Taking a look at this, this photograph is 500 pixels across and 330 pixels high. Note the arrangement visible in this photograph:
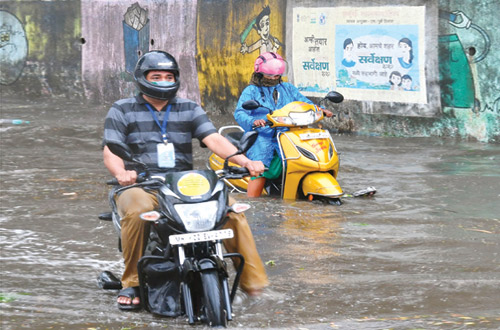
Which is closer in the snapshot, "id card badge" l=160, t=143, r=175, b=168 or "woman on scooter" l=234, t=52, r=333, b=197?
"id card badge" l=160, t=143, r=175, b=168

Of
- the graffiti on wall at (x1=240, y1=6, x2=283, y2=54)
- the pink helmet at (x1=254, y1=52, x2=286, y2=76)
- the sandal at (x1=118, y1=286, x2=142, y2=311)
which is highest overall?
the graffiti on wall at (x1=240, y1=6, x2=283, y2=54)

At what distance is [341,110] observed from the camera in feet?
→ 51.2

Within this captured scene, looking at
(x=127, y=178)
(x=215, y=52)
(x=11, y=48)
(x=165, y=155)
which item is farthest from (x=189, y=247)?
(x=11, y=48)

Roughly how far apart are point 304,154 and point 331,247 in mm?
2353

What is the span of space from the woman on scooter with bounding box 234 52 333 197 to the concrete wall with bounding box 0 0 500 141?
158 inches

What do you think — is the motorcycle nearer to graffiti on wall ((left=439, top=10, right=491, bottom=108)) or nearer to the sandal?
the sandal

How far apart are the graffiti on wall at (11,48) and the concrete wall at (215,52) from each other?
2 cm

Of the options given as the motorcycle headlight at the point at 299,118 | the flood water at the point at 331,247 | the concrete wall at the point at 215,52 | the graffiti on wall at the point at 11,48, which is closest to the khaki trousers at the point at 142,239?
the flood water at the point at 331,247

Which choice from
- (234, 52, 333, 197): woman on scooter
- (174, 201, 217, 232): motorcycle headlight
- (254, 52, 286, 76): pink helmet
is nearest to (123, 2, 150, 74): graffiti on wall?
(234, 52, 333, 197): woman on scooter

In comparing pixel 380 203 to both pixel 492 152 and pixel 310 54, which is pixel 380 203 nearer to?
pixel 492 152

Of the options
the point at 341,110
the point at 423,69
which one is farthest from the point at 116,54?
the point at 423,69

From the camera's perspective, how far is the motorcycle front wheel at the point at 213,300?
5.50 meters

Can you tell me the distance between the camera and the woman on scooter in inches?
409

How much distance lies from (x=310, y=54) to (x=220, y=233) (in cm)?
1061
